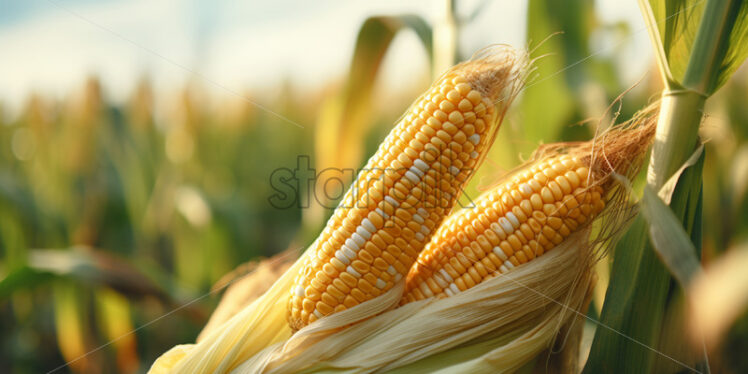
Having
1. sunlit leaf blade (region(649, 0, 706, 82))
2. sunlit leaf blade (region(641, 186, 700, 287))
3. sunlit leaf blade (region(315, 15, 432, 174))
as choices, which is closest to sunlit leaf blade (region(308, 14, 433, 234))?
sunlit leaf blade (region(315, 15, 432, 174))

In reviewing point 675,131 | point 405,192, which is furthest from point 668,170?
point 405,192

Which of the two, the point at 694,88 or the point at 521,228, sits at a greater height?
the point at 694,88

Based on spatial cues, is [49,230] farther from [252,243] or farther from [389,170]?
[389,170]

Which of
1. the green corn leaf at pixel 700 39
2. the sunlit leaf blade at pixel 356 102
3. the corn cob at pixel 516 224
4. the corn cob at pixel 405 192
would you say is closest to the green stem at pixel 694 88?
the green corn leaf at pixel 700 39

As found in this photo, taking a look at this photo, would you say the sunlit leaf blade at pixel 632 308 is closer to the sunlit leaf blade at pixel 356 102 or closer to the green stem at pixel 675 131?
→ the green stem at pixel 675 131

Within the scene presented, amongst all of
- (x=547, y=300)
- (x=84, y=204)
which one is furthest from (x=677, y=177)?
(x=84, y=204)

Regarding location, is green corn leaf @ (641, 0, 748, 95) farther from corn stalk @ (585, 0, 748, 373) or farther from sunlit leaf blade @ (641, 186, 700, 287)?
sunlit leaf blade @ (641, 186, 700, 287)

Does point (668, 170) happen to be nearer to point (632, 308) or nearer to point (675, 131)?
point (675, 131)
